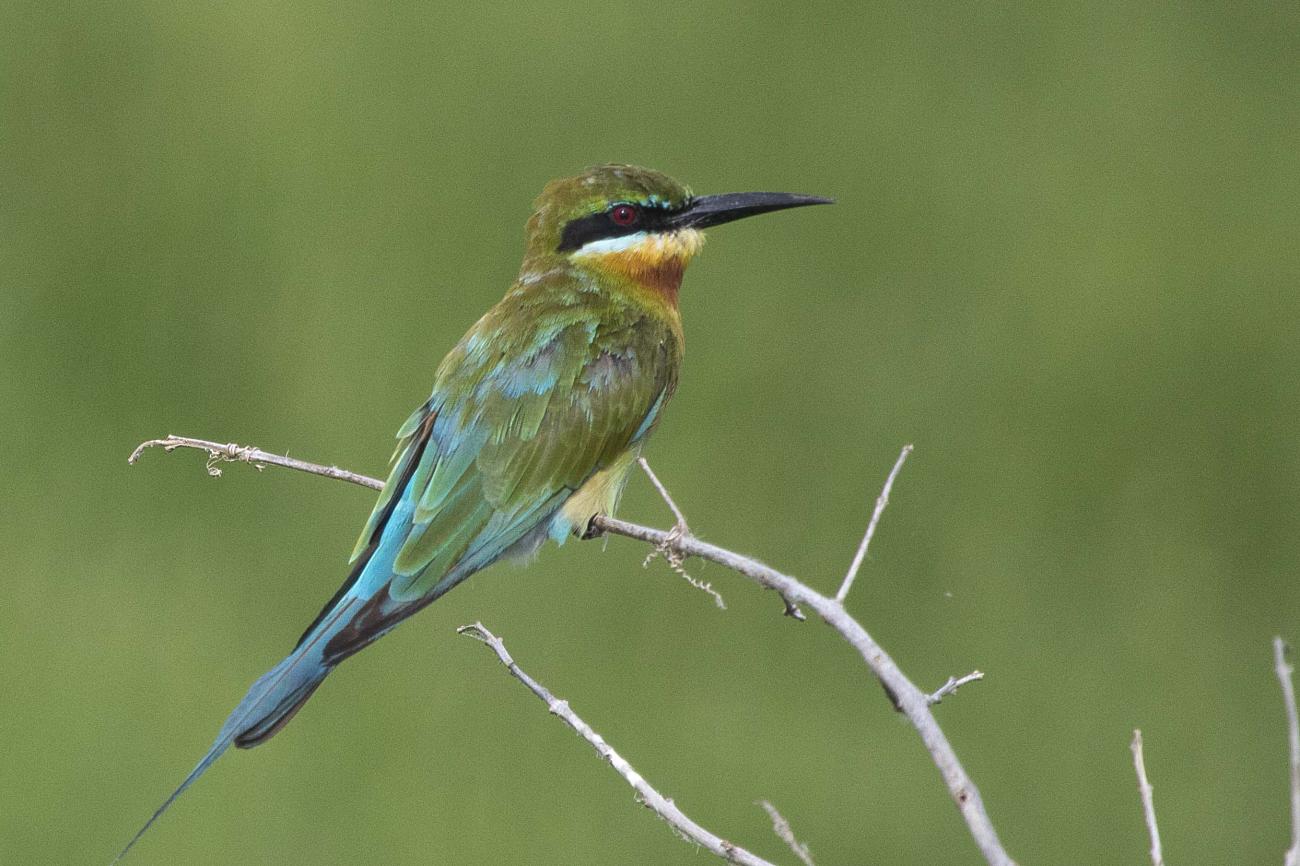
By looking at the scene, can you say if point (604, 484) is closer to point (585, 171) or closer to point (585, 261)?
Answer: point (585, 261)

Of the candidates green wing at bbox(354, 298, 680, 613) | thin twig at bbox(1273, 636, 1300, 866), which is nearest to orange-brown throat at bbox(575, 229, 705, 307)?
green wing at bbox(354, 298, 680, 613)

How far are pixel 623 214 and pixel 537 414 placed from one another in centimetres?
44

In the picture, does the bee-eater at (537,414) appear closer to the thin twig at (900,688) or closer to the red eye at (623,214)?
the red eye at (623,214)

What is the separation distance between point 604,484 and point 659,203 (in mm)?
488

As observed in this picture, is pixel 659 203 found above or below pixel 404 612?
above

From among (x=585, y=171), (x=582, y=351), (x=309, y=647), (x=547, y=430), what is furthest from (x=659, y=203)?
(x=309, y=647)

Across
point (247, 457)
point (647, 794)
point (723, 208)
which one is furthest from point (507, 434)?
point (647, 794)

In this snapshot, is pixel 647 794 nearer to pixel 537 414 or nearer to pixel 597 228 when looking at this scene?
pixel 537 414

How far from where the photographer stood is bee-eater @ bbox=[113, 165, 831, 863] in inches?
69.1

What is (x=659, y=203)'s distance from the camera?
2314 millimetres

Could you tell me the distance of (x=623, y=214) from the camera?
229 cm

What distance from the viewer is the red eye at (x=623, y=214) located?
229 centimetres

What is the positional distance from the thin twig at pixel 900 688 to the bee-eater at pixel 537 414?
39 cm

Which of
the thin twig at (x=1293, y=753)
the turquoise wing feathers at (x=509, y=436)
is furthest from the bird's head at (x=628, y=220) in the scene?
the thin twig at (x=1293, y=753)
